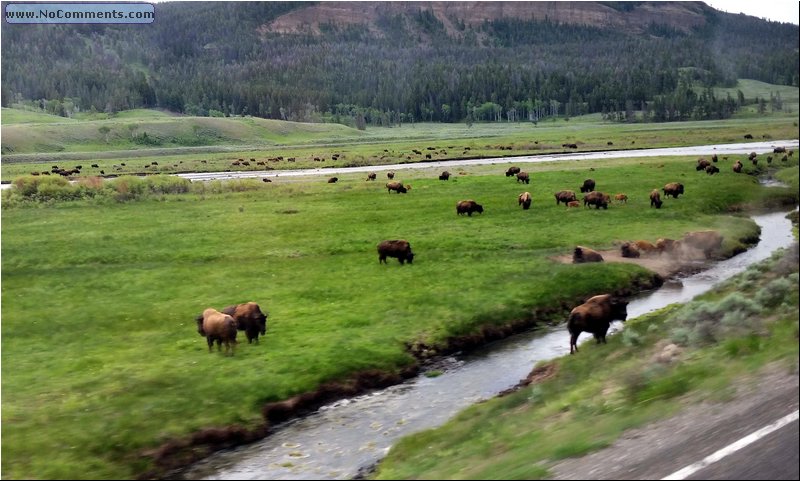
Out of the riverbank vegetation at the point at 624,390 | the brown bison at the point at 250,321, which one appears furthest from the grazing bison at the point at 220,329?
the riverbank vegetation at the point at 624,390

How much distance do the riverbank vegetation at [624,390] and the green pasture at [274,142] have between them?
65391 mm

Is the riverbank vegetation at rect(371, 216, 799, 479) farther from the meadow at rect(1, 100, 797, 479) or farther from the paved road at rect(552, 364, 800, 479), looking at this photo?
the meadow at rect(1, 100, 797, 479)

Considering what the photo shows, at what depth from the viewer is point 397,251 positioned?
33.8 m

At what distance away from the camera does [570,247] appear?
36188mm

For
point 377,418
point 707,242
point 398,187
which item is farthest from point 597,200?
point 377,418

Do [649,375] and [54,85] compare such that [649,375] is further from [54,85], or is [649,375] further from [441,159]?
[54,85]

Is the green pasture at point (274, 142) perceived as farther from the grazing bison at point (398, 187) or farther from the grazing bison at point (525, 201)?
the grazing bison at point (525, 201)

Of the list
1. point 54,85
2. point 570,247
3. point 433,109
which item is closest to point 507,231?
point 570,247

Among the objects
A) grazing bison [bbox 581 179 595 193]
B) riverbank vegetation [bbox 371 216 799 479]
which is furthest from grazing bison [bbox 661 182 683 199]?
riverbank vegetation [bbox 371 216 799 479]

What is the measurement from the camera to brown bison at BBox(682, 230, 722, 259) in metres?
33.5

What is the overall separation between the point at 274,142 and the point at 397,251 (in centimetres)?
10106

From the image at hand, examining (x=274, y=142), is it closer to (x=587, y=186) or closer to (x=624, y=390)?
(x=587, y=186)

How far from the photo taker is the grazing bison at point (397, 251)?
33719mm

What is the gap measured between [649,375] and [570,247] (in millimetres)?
23013
